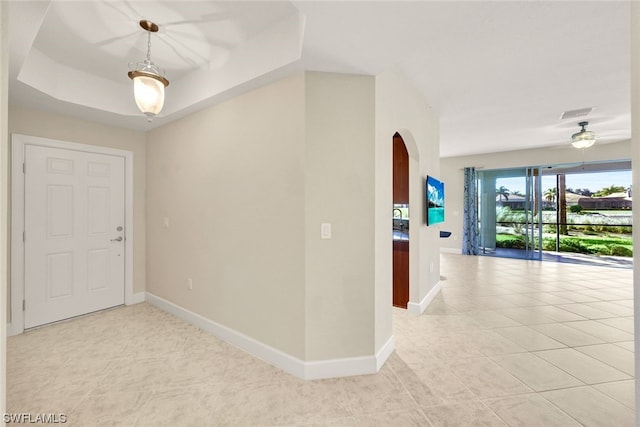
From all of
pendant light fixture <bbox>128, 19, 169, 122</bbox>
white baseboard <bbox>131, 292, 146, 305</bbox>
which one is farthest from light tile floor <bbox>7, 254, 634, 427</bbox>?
pendant light fixture <bbox>128, 19, 169, 122</bbox>

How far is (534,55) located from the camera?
8.20 feet

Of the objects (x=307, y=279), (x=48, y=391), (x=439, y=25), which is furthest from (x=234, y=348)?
(x=439, y=25)

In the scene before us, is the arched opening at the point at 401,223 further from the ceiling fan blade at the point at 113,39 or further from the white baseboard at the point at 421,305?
the ceiling fan blade at the point at 113,39

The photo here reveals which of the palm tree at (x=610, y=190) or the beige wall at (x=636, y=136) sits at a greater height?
the palm tree at (x=610, y=190)

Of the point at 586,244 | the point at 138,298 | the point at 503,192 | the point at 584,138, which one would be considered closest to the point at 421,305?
the point at 138,298

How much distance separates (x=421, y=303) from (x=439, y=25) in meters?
2.92

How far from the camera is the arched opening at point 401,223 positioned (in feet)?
11.7

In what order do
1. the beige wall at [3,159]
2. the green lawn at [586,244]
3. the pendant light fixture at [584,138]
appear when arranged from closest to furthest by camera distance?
the beige wall at [3,159], the pendant light fixture at [584,138], the green lawn at [586,244]

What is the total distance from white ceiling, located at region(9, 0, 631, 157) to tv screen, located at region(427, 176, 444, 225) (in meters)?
1.08

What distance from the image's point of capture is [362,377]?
2.21 m

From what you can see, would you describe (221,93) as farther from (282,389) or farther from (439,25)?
(282,389)

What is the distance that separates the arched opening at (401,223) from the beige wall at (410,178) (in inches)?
4.1

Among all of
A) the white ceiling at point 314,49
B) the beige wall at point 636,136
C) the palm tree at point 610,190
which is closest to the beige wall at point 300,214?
the white ceiling at point 314,49

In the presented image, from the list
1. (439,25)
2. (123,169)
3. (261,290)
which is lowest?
(261,290)
